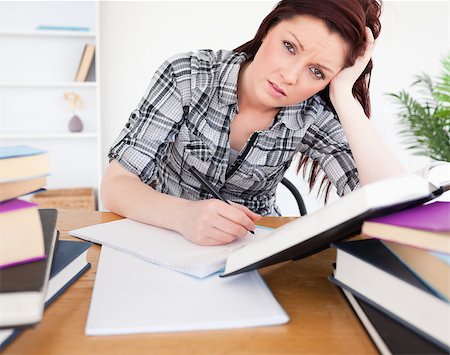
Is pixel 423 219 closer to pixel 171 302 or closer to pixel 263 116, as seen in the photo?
pixel 171 302

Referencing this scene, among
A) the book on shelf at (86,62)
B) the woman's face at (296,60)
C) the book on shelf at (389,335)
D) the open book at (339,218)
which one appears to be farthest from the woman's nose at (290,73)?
the book on shelf at (86,62)

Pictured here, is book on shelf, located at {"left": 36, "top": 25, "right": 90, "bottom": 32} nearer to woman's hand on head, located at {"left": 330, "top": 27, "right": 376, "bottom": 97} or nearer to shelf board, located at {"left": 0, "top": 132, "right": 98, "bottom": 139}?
shelf board, located at {"left": 0, "top": 132, "right": 98, "bottom": 139}

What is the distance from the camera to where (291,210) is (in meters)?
3.54

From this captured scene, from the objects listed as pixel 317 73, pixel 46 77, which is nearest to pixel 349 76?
pixel 317 73

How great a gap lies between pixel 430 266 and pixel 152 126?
2.72ft

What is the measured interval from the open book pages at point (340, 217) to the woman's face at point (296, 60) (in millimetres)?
613

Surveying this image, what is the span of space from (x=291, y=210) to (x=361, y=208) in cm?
310

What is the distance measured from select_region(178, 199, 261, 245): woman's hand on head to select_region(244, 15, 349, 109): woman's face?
44 cm

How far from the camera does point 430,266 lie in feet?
1.52

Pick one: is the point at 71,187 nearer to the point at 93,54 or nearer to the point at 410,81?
the point at 93,54

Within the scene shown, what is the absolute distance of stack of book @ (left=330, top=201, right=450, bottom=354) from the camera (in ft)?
1.42

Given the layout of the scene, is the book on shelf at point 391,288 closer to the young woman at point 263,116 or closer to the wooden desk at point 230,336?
the wooden desk at point 230,336

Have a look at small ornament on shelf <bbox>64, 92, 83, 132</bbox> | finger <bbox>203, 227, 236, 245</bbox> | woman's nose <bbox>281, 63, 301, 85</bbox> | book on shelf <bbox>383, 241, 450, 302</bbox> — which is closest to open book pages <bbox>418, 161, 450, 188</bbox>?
book on shelf <bbox>383, 241, 450, 302</bbox>

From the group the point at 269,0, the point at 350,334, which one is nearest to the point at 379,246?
the point at 350,334
